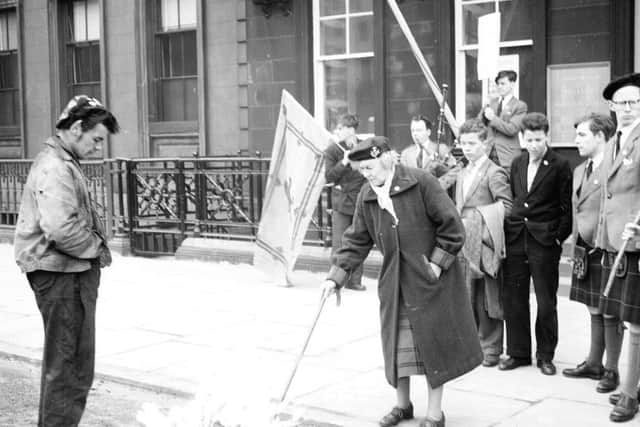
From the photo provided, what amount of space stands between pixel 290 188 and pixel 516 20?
4.00 meters

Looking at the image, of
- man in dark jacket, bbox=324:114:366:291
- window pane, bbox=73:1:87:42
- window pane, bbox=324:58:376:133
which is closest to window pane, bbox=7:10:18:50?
window pane, bbox=73:1:87:42

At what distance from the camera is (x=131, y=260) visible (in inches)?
558

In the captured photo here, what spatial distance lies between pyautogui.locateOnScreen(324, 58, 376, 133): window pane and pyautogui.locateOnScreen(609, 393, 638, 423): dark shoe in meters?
9.01

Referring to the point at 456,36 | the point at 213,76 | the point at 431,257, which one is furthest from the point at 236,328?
the point at 213,76

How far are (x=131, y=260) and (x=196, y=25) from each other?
515cm

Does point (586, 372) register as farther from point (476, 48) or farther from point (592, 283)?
point (476, 48)

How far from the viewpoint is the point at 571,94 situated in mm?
12133

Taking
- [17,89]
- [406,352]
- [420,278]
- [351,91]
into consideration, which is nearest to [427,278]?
[420,278]

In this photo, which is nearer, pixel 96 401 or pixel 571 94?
pixel 96 401

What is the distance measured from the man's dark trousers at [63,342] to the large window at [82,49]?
1418 cm

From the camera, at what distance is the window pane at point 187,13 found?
1742 centimetres

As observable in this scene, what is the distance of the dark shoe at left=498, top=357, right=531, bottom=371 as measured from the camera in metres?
7.20

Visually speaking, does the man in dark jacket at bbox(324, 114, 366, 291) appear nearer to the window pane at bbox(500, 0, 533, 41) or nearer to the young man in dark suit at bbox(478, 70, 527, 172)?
the young man in dark suit at bbox(478, 70, 527, 172)

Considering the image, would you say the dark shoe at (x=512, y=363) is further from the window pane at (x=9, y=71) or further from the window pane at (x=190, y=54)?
the window pane at (x=9, y=71)
